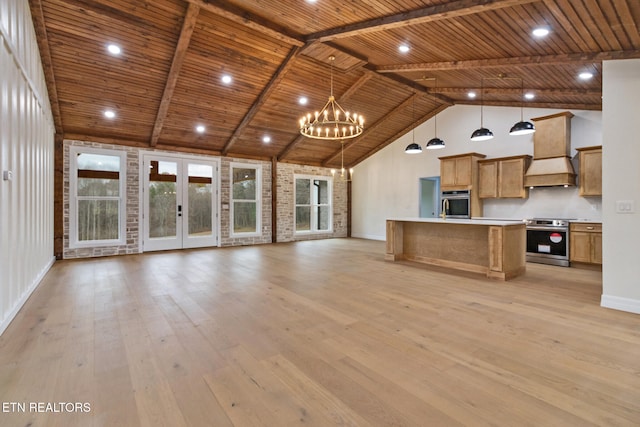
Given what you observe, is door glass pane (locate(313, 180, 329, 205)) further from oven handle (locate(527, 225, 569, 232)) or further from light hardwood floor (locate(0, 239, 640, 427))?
light hardwood floor (locate(0, 239, 640, 427))

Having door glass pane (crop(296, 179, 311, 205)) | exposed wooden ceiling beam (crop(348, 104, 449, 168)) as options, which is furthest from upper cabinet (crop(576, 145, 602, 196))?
door glass pane (crop(296, 179, 311, 205))

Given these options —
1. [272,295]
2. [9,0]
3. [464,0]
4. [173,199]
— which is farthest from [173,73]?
[464,0]

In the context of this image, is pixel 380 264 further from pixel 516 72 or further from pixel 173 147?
pixel 173 147

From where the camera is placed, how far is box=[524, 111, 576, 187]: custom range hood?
6422 mm

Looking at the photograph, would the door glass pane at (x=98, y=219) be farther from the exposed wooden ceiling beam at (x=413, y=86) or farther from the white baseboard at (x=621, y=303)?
the white baseboard at (x=621, y=303)

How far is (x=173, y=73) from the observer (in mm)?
5773

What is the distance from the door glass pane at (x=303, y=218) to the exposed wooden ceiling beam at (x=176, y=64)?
196 inches

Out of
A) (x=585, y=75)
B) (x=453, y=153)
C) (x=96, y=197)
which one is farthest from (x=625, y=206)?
(x=96, y=197)

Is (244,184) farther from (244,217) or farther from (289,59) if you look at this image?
(289,59)

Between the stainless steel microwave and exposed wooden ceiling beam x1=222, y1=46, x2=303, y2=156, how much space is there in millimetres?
4716

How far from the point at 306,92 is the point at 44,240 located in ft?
19.3

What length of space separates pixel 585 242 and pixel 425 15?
527 centimetres

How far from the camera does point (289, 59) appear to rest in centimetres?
605

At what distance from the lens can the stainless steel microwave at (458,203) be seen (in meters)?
7.83
